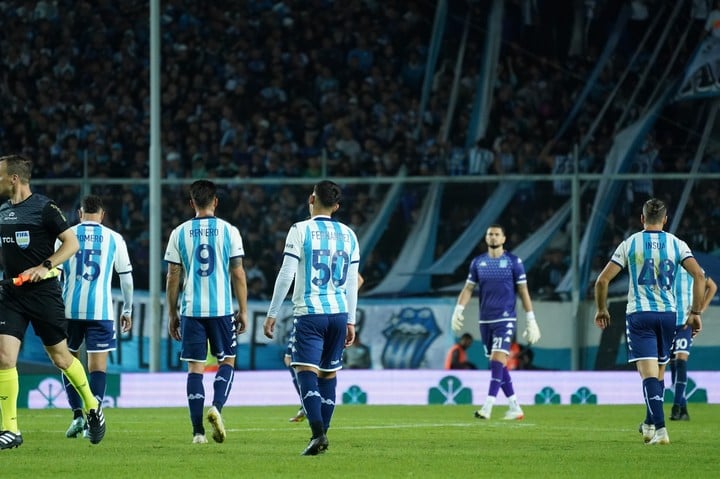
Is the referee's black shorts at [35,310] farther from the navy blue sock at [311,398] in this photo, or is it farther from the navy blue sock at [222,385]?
the navy blue sock at [311,398]

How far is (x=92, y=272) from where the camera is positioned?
42.1ft

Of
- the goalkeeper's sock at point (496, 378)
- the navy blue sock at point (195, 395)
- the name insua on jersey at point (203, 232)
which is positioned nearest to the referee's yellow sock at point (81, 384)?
the navy blue sock at point (195, 395)

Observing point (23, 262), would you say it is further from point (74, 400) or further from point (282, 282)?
point (74, 400)

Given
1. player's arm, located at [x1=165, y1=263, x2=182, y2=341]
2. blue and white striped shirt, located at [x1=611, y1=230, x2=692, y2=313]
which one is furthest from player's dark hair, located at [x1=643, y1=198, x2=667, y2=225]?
player's arm, located at [x1=165, y1=263, x2=182, y2=341]

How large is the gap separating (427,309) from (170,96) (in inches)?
364

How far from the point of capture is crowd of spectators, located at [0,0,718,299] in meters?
24.2

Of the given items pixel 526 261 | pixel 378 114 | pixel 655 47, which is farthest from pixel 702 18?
pixel 526 261

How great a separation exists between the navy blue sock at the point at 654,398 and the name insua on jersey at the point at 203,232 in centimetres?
379

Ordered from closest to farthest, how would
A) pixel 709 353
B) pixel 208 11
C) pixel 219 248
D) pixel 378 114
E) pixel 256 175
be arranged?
pixel 219 248 → pixel 709 353 → pixel 256 175 → pixel 378 114 → pixel 208 11

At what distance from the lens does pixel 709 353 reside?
20094mm

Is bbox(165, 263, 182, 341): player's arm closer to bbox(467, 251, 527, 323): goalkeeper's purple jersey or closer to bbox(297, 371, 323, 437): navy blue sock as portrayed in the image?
bbox(297, 371, 323, 437): navy blue sock

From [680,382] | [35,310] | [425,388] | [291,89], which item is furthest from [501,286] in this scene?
[291,89]

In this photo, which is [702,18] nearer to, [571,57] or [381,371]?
[571,57]

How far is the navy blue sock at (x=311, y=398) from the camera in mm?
10242
